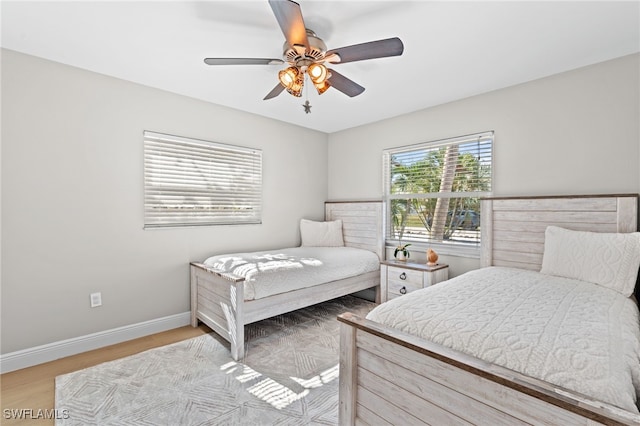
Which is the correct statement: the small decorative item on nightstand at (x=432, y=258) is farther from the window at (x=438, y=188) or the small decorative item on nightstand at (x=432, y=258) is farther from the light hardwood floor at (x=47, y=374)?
the light hardwood floor at (x=47, y=374)

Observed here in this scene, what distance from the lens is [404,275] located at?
3246 millimetres

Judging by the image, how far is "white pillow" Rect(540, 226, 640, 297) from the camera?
197cm

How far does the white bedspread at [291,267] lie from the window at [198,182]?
0.59 m

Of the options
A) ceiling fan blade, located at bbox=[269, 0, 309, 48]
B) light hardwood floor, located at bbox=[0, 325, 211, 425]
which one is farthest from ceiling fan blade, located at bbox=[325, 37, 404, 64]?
light hardwood floor, located at bbox=[0, 325, 211, 425]

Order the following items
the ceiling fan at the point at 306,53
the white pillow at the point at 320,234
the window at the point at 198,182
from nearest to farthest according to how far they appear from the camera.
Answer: the ceiling fan at the point at 306,53, the window at the point at 198,182, the white pillow at the point at 320,234

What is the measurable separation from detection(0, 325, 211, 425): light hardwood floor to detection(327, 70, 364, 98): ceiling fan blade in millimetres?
2617

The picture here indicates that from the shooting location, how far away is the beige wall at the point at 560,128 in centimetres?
234

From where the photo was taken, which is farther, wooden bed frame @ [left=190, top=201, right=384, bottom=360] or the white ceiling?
wooden bed frame @ [left=190, top=201, right=384, bottom=360]

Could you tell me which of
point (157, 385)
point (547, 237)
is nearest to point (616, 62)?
point (547, 237)

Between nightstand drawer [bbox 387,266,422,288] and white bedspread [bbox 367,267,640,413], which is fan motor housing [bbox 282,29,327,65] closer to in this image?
white bedspread [bbox 367,267,640,413]

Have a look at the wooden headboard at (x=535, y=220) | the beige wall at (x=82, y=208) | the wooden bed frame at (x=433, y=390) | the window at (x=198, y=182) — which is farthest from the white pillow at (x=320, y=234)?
the wooden bed frame at (x=433, y=390)

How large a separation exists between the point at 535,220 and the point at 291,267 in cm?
226

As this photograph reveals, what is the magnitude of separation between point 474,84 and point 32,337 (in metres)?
4.41

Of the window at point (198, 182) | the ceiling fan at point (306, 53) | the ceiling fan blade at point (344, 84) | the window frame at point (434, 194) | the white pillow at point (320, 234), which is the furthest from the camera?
the white pillow at point (320, 234)
